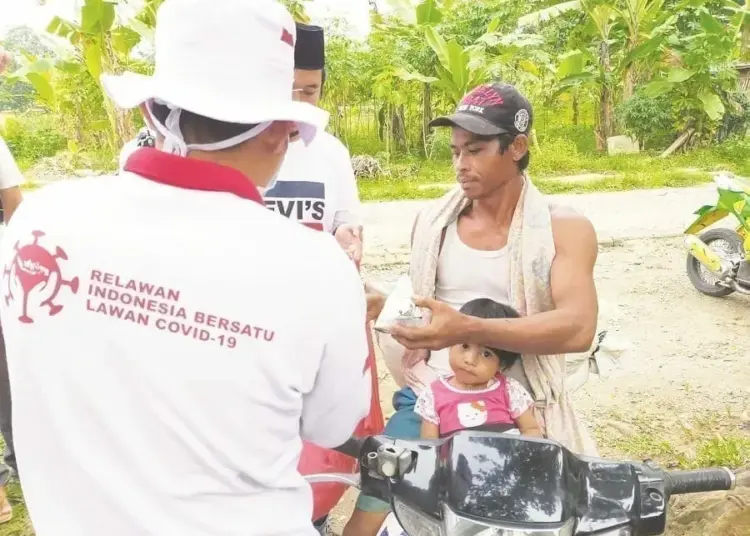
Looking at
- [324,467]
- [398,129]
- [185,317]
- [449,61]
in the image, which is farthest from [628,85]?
[185,317]

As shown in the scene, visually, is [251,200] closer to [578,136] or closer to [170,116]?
[170,116]

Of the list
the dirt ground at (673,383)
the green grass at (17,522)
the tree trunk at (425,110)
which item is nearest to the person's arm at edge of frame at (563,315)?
the dirt ground at (673,383)

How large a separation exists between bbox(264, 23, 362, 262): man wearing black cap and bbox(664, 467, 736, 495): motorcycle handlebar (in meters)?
1.25

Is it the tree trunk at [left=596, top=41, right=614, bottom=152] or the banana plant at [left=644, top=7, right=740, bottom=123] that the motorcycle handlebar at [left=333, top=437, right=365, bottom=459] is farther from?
the tree trunk at [left=596, top=41, right=614, bottom=152]

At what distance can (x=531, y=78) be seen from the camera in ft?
42.5

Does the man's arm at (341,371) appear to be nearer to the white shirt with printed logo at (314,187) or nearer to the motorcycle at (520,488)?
the motorcycle at (520,488)

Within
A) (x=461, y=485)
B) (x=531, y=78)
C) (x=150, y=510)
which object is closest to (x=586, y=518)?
(x=461, y=485)

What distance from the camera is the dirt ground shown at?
3.03 meters

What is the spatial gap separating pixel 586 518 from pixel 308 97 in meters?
1.78

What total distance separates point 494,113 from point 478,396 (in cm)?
85

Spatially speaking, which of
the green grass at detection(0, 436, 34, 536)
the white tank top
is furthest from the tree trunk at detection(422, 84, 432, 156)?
the white tank top

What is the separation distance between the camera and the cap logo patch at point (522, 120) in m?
2.16

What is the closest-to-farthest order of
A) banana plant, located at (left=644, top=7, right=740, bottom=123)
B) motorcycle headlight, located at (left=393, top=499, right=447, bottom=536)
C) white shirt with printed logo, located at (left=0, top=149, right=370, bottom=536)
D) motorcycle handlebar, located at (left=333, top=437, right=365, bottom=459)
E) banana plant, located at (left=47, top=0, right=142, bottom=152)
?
white shirt with printed logo, located at (left=0, top=149, right=370, bottom=536) → motorcycle headlight, located at (left=393, top=499, right=447, bottom=536) → motorcycle handlebar, located at (left=333, top=437, right=365, bottom=459) → banana plant, located at (left=47, top=0, right=142, bottom=152) → banana plant, located at (left=644, top=7, right=740, bottom=123)

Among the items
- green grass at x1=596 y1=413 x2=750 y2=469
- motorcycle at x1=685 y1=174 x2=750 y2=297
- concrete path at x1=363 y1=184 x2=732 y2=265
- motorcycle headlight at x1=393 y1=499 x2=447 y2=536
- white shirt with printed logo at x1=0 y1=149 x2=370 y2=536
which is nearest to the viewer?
white shirt with printed logo at x1=0 y1=149 x2=370 y2=536
